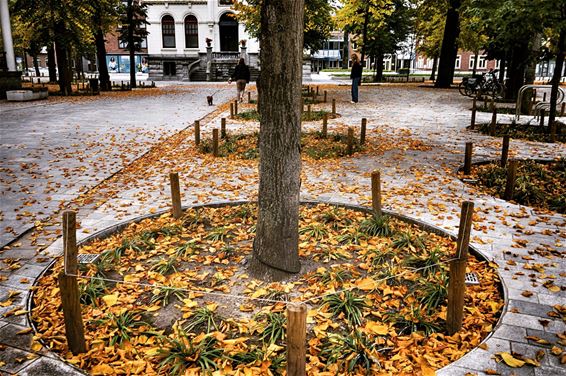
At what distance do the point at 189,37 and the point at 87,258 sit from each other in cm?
5050

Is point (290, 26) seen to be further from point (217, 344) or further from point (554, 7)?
point (554, 7)

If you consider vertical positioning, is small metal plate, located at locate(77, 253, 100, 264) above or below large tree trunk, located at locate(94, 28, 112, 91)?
below

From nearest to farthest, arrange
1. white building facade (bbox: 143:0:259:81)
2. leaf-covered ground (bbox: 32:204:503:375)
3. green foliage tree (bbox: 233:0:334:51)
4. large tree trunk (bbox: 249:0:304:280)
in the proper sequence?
leaf-covered ground (bbox: 32:204:503:375)
large tree trunk (bbox: 249:0:304:280)
green foliage tree (bbox: 233:0:334:51)
white building facade (bbox: 143:0:259:81)

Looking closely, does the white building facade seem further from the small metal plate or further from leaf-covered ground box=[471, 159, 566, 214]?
the small metal plate

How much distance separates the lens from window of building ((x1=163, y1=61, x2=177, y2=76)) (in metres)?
51.1

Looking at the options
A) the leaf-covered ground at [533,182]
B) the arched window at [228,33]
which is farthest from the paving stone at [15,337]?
the arched window at [228,33]

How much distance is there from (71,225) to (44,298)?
4.01 feet

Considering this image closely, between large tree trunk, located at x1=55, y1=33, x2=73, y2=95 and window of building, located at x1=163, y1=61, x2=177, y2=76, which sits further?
window of building, located at x1=163, y1=61, x2=177, y2=76

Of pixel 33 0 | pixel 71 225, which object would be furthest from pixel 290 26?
pixel 33 0

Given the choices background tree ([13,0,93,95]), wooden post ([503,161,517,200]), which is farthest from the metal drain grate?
background tree ([13,0,93,95])

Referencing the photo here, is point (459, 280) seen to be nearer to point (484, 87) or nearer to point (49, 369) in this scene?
point (49, 369)

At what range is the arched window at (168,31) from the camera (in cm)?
5103

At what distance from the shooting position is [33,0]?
25109 millimetres

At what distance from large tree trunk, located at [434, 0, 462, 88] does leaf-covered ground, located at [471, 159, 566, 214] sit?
2262 cm
